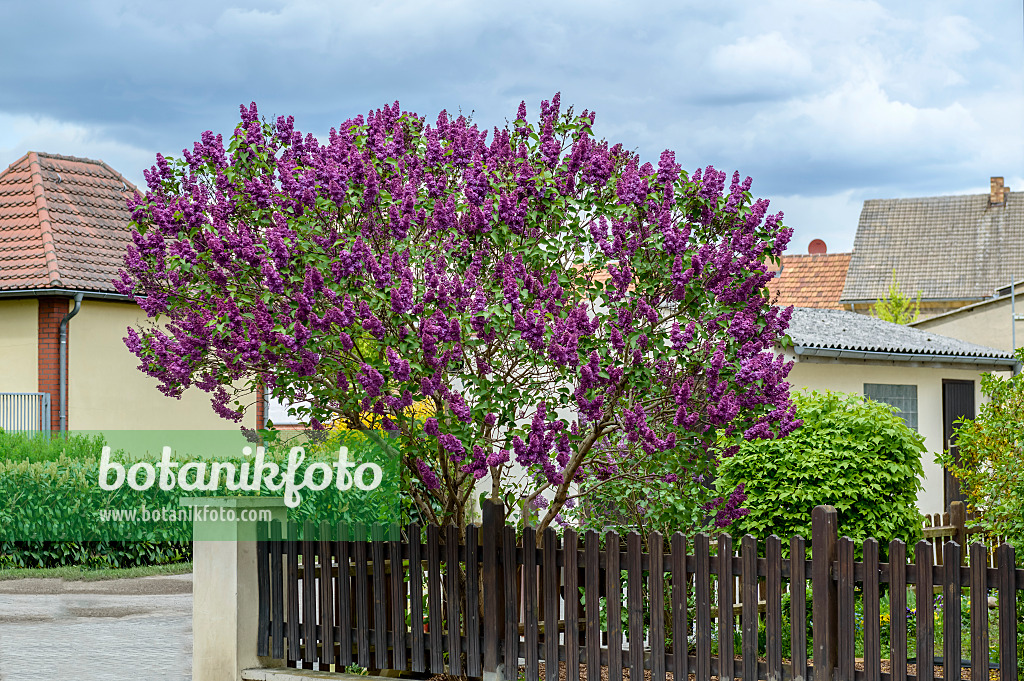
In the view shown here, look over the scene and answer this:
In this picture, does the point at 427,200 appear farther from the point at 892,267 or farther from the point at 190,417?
the point at 892,267

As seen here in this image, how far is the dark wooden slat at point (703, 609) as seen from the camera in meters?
6.91

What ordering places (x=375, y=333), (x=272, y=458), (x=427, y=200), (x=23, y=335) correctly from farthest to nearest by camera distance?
(x=23, y=335), (x=272, y=458), (x=427, y=200), (x=375, y=333)

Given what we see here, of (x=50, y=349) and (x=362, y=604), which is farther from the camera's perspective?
(x=50, y=349)

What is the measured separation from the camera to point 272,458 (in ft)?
49.1

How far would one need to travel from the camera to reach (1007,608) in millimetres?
6312

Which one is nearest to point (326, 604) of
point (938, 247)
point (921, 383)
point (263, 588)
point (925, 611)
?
point (263, 588)

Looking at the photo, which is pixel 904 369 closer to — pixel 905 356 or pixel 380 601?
pixel 905 356

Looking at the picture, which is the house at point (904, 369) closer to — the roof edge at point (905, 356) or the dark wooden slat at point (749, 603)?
the roof edge at point (905, 356)

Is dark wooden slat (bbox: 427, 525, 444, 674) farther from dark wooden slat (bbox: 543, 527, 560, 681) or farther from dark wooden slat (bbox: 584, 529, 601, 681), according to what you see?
dark wooden slat (bbox: 584, 529, 601, 681)

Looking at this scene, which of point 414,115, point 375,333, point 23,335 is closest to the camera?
point 375,333

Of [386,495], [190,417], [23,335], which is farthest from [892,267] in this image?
[386,495]

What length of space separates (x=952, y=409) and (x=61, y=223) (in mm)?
17603

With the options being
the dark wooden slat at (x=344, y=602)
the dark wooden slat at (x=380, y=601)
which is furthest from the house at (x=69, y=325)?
the dark wooden slat at (x=380, y=601)

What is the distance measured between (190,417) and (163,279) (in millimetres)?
17743
